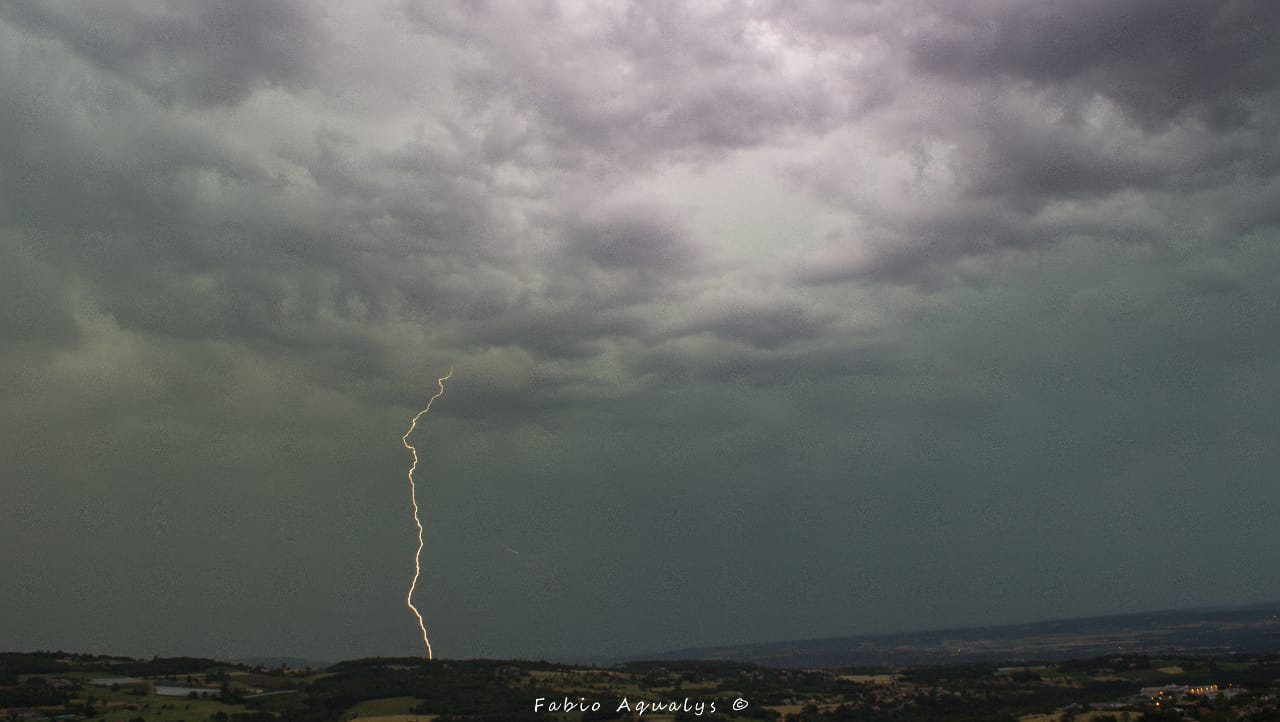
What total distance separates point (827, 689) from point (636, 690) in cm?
3509

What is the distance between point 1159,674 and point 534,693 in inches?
4084

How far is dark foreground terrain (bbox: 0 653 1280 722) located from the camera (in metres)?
108

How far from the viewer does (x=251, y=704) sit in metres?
115

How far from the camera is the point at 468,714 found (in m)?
112

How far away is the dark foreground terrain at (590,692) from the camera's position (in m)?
108

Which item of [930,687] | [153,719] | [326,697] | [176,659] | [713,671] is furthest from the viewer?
[713,671]

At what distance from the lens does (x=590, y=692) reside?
410ft

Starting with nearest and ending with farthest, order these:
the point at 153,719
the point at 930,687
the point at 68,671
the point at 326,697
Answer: the point at 153,719 → the point at 326,697 → the point at 68,671 → the point at 930,687

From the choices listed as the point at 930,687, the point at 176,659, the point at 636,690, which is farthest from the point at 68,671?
the point at 930,687

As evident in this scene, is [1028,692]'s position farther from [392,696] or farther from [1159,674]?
[392,696]

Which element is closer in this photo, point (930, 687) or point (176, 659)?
point (930, 687)

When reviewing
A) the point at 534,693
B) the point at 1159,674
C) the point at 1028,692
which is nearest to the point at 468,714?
the point at 534,693

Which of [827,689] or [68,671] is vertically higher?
[68,671]

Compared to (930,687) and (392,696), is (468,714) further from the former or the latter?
(930,687)
